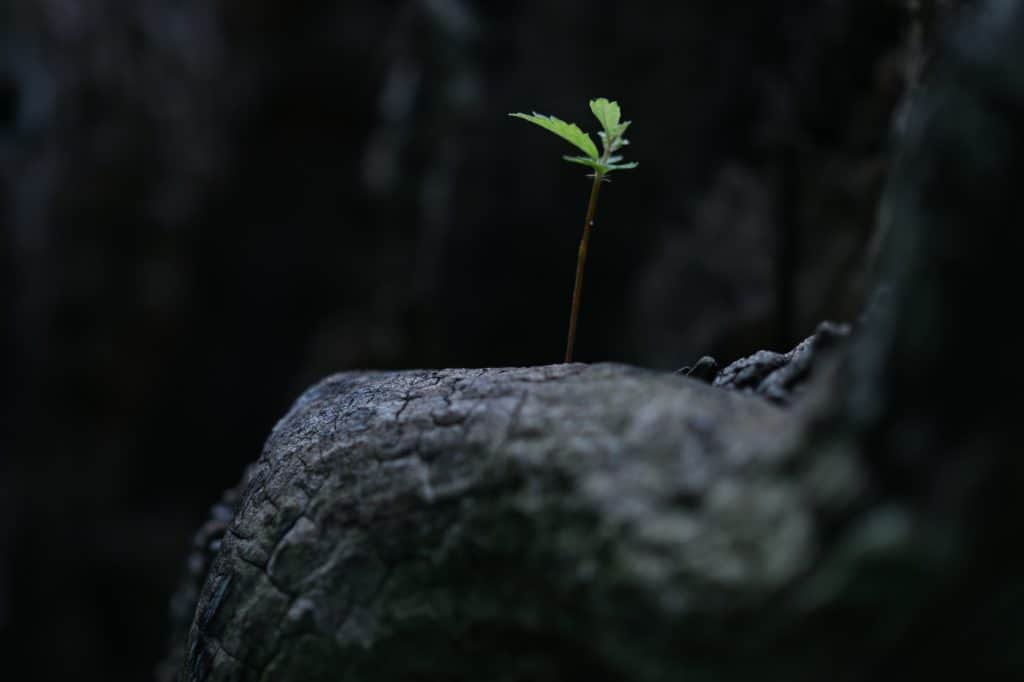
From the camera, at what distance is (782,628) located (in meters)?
0.59

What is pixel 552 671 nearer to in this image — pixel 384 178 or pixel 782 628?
pixel 782 628

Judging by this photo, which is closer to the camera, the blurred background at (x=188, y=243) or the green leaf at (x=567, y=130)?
the green leaf at (x=567, y=130)

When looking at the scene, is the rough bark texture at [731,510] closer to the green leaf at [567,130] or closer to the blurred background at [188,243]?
the green leaf at [567,130]

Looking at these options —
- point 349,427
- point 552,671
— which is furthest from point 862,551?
point 349,427

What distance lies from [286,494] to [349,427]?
0.10 meters

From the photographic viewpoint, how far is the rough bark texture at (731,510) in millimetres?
562

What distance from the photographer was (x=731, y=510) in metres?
0.63

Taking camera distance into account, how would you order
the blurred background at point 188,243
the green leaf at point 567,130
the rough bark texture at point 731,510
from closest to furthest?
1. the rough bark texture at point 731,510
2. the green leaf at point 567,130
3. the blurred background at point 188,243

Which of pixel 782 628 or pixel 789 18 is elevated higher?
pixel 789 18

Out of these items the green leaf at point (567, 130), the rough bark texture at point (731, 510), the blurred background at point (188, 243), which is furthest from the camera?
the blurred background at point (188, 243)

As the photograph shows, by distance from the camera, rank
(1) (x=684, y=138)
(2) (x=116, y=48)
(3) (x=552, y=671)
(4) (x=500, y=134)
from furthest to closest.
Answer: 1. (2) (x=116, y=48)
2. (4) (x=500, y=134)
3. (1) (x=684, y=138)
4. (3) (x=552, y=671)

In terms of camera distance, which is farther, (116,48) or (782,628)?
(116,48)

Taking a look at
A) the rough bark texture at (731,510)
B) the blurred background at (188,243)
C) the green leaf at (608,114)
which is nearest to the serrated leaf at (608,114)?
the green leaf at (608,114)

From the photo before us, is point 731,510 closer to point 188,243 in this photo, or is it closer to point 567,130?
point 567,130
